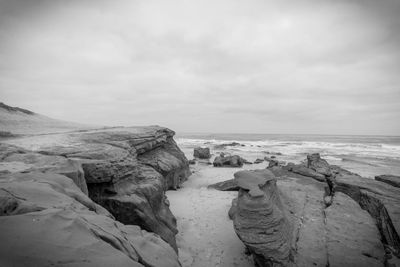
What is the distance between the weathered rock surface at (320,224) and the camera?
17.2ft

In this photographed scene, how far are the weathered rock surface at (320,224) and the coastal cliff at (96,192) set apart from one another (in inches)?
100

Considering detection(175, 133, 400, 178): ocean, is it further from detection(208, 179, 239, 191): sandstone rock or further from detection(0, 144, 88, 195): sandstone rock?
detection(0, 144, 88, 195): sandstone rock

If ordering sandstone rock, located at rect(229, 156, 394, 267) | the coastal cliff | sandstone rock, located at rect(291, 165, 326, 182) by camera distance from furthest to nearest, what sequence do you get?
sandstone rock, located at rect(291, 165, 326, 182) < sandstone rock, located at rect(229, 156, 394, 267) < the coastal cliff

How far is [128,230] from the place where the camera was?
382 cm

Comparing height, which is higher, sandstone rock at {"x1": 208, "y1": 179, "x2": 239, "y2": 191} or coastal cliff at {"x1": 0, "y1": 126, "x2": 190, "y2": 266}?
coastal cliff at {"x1": 0, "y1": 126, "x2": 190, "y2": 266}

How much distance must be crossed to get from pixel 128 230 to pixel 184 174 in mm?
10420

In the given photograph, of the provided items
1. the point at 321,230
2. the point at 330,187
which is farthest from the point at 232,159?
the point at 321,230

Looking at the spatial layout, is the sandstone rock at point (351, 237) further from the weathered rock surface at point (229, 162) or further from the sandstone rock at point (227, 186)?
the weathered rock surface at point (229, 162)

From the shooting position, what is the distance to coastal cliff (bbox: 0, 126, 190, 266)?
2.73 m

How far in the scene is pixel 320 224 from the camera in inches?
251

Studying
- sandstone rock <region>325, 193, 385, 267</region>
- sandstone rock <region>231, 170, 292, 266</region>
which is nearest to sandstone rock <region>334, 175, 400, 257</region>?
sandstone rock <region>325, 193, 385, 267</region>

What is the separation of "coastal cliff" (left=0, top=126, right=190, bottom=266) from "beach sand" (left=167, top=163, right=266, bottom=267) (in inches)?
23.2

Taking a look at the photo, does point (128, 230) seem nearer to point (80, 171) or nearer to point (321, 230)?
point (80, 171)

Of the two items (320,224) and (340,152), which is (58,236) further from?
(340,152)
